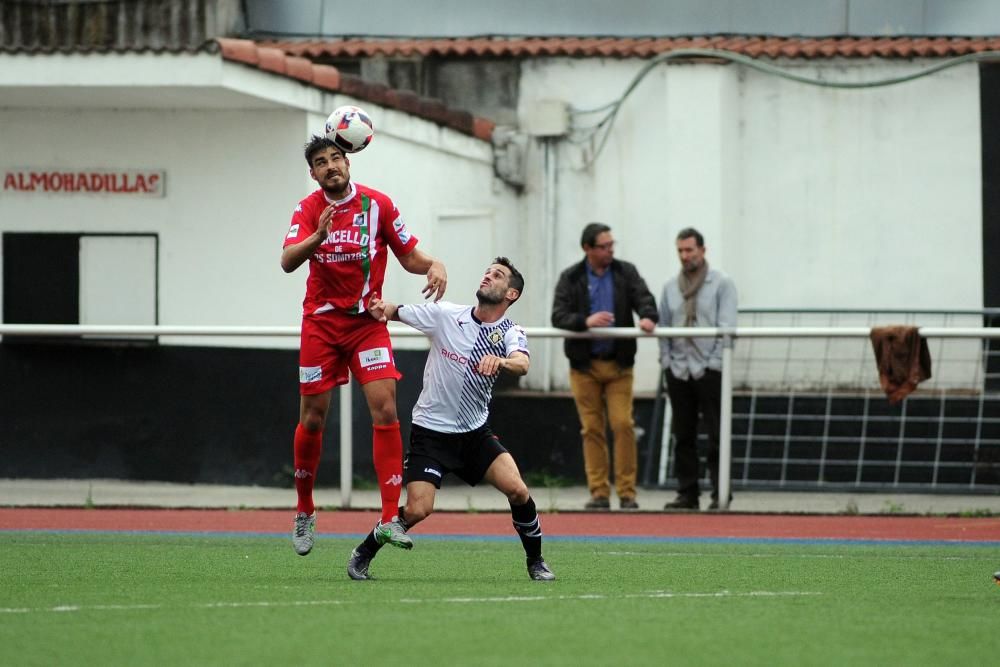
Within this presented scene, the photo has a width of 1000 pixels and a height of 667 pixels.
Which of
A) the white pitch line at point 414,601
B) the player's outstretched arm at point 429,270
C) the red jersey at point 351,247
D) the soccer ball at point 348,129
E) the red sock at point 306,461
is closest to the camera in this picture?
the white pitch line at point 414,601

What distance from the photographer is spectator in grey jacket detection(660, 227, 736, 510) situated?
14.3 meters

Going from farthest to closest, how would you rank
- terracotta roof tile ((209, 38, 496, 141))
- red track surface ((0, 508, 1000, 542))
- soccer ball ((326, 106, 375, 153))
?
1. terracotta roof tile ((209, 38, 496, 141))
2. red track surface ((0, 508, 1000, 542))
3. soccer ball ((326, 106, 375, 153))

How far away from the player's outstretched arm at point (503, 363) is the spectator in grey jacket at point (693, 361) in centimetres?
552

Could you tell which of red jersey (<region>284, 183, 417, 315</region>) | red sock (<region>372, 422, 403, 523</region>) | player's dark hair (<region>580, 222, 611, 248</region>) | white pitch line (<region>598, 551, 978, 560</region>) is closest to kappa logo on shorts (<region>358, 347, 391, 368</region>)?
red jersey (<region>284, 183, 417, 315</region>)

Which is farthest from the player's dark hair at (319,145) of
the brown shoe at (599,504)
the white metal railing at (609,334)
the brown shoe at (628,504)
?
the brown shoe at (628,504)

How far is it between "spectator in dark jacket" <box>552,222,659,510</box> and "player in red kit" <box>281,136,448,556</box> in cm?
460

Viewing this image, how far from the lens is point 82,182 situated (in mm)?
16734

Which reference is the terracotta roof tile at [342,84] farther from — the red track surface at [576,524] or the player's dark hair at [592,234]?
the red track surface at [576,524]

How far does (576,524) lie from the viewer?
13.4 m

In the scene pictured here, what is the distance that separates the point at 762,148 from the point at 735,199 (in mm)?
569

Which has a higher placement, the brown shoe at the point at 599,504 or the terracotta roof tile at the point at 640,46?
the terracotta roof tile at the point at 640,46

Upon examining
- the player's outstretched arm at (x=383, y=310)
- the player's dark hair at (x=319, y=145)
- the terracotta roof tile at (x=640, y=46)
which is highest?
the terracotta roof tile at (x=640, y=46)

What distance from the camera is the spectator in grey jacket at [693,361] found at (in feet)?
46.8

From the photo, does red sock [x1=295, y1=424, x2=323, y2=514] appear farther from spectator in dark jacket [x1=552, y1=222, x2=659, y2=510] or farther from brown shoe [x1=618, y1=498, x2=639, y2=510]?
brown shoe [x1=618, y1=498, x2=639, y2=510]
